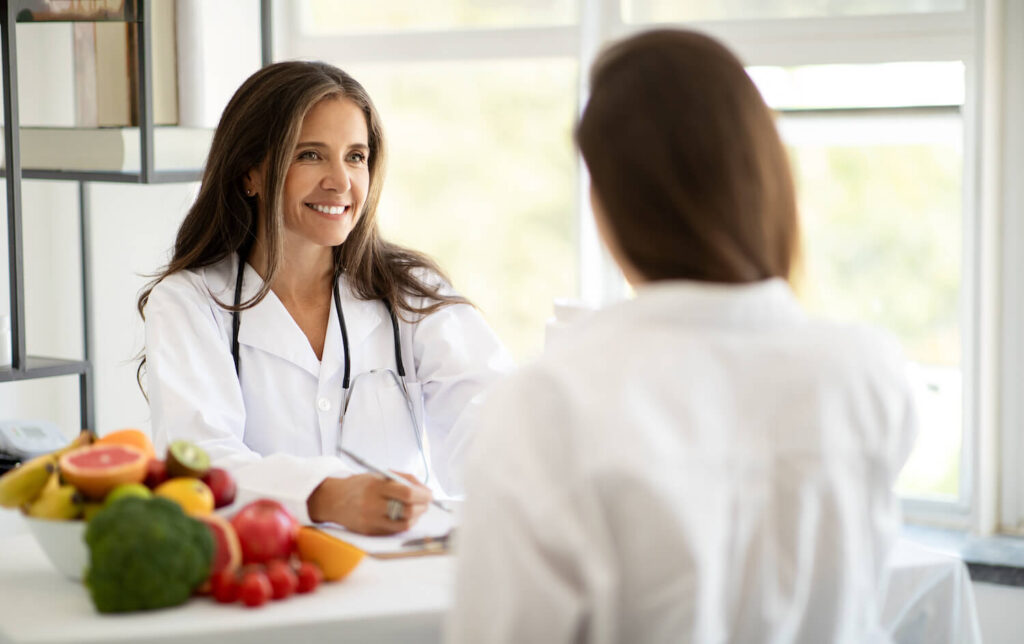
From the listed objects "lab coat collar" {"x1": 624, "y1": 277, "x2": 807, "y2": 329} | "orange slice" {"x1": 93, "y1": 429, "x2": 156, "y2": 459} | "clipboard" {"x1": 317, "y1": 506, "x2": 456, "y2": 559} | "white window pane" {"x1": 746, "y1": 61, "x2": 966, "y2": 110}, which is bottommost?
"clipboard" {"x1": 317, "y1": 506, "x2": 456, "y2": 559}

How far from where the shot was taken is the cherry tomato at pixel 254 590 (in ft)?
3.96

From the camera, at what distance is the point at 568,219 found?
10.1ft

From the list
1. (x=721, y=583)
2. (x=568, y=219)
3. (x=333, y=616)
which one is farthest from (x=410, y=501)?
(x=568, y=219)

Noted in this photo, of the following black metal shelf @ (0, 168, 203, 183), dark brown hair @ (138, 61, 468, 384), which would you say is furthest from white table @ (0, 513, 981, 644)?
black metal shelf @ (0, 168, 203, 183)

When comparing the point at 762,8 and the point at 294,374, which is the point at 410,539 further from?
the point at 762,8

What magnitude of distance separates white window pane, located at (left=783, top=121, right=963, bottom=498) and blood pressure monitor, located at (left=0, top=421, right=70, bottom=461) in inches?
71.2

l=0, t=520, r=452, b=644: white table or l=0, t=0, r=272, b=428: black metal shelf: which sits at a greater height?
l=0, t=0, r=272, b=428: black metal shelf

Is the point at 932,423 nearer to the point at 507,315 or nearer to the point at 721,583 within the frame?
the point at 507,315

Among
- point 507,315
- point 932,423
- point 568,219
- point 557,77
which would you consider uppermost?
point 557,77

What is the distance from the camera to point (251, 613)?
1.19 meters

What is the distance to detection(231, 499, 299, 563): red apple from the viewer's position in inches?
50.8

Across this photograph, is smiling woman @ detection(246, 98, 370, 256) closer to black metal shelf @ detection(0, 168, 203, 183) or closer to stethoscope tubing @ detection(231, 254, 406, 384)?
stethoscope tubing @ detection(231, 254, 406, 384)

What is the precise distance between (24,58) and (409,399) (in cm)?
168

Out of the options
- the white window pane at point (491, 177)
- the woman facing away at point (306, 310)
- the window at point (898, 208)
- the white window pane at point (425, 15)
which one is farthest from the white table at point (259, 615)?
the white window pane at point (425, 15)
